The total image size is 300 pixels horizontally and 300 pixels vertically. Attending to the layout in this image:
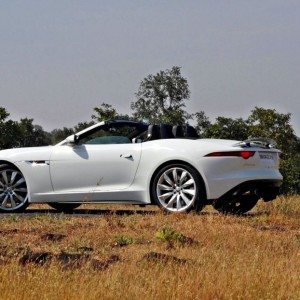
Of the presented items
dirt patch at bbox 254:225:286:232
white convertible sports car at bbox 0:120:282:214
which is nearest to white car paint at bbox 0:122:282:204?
white convertible sports car at bbox 0:120:282:214

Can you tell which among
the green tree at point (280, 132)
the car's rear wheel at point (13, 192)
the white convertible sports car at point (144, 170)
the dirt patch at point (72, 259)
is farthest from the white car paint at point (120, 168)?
the green tree at point (280, 132)

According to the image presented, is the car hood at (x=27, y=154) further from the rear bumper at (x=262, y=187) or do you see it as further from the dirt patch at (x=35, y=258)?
the dirt patch at (x=35, y=258)

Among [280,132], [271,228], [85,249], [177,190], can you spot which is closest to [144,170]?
[177,190]

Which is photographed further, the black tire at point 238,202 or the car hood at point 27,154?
the car hood at point 27,154

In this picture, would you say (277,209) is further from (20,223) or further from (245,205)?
(20,223)

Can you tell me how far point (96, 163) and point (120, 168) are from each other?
38 centimetres

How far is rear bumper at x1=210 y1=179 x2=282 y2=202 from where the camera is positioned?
1259 cm

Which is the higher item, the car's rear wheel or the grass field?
the car's rear wheel

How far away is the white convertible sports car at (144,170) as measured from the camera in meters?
12.5

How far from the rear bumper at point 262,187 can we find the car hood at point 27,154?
2847 mm

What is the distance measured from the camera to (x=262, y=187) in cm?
Answer: 1301

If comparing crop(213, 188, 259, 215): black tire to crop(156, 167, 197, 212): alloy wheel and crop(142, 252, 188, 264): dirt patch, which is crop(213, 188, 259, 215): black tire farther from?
crop(142, 252, 188, 264): dirt patch

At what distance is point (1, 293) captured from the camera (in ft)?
19.6

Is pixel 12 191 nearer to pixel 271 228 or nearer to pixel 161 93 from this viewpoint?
pixel 271 228
